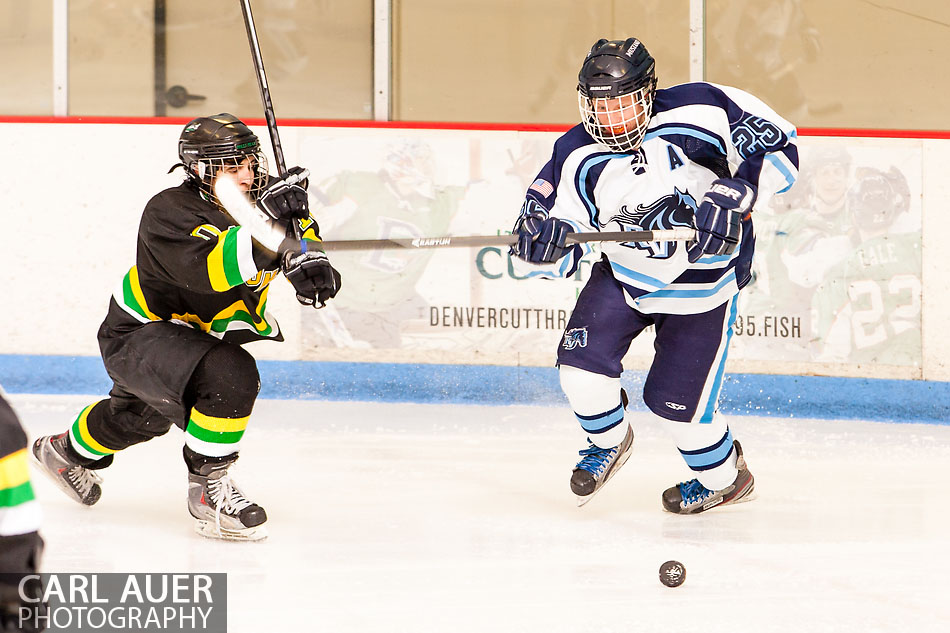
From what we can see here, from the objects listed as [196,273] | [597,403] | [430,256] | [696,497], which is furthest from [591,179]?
[430,256]

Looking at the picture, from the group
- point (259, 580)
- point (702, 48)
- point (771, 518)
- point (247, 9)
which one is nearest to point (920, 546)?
point (771, 518)

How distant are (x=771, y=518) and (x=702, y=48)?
2.20 m

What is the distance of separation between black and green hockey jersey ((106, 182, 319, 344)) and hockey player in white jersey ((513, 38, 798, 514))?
0.58m

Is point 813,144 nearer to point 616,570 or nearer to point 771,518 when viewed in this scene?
point 771,518

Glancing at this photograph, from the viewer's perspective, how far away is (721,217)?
2238mm

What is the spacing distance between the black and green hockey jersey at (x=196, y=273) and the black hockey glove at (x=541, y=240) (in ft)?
1.50

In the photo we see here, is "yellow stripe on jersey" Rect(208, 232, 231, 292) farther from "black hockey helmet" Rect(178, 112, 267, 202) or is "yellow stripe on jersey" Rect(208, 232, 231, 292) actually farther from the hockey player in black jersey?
"black hockey helmet" Rect(178, 112, 267, 202)

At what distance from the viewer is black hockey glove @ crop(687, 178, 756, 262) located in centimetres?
224

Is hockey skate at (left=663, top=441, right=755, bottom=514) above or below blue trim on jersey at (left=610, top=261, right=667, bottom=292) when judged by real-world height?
below

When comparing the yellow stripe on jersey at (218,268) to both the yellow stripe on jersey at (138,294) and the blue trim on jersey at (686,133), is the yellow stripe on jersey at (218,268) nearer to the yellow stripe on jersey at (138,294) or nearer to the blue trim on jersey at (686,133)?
the yellow stripe on jersey at (138,294)

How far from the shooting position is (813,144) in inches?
148

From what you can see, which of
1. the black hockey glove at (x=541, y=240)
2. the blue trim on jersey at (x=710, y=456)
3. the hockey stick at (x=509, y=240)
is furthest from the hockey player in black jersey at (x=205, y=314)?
the blue trim on jersey at (x=710, y=456)

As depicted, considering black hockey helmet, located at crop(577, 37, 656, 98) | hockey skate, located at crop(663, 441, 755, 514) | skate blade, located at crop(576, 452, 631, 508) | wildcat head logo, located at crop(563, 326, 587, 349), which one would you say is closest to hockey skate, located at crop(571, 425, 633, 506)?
skate blade, located at crop(576, 452, 631, 508)

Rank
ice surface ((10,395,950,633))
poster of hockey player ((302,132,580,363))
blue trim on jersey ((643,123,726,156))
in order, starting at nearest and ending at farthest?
ice surface ((10,395,950,633))
blue trim on jersey ((643,123,726,156))
poster of hockey player ((302,132,580,363))
